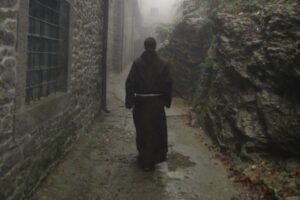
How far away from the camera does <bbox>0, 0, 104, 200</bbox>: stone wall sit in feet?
12.8

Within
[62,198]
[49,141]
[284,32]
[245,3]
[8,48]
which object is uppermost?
[245,3]

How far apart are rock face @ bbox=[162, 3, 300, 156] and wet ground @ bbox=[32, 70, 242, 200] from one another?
697 mm

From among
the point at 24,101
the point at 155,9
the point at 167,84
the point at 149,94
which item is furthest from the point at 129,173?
the point at 155,9

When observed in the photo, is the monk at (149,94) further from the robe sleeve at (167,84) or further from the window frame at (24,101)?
the window frame at (24,101)

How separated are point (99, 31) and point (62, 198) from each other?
551 cm

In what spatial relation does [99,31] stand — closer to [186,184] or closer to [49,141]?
[49,141]

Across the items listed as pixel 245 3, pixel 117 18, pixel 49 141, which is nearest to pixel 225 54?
pixel 245 3

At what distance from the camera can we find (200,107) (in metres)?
9.48

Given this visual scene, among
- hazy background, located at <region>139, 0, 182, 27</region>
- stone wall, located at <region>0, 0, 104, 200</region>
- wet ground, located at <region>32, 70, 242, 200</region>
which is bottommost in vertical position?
wet ground, located at <region>32, 70, 242, 200</region>


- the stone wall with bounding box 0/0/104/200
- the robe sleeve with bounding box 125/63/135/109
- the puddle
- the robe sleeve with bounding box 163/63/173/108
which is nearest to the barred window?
the stone wall with bounding box 0/0/104/200

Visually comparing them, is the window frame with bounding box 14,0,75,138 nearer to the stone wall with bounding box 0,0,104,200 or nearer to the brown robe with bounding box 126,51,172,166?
the stone wall with bounding box 0,0,104,200

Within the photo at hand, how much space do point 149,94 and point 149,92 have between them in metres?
0.03

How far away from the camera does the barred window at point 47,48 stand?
5.12 meters

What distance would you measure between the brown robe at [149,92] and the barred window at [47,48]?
120 centimetres
